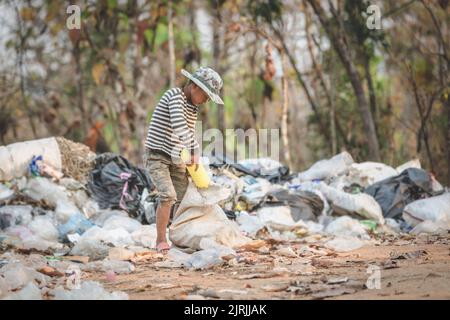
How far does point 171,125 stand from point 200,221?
838 mm

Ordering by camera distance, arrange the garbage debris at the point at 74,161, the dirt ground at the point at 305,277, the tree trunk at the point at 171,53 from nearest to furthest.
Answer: the dirt ground at the point at 305,277 < the garbage debris at the point at 74,161 < the tree trunk at the point at 171,53

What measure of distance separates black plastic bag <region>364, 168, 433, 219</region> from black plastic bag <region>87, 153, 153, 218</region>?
279 centimetres

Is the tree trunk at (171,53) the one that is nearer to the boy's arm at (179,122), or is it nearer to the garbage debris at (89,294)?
the boy's arm at (179,122)

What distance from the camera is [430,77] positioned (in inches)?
491

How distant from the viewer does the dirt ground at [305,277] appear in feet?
12.1

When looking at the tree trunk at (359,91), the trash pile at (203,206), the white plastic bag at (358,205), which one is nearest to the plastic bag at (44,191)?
the trash pile at (203,206)

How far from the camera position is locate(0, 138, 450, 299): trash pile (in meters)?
5.82

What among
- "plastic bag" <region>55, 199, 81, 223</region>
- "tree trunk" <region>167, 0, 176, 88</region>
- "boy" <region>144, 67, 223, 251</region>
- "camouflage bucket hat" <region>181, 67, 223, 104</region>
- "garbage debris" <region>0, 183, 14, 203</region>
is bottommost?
"plastic bag" <region>55, 199, 81, 223</region>

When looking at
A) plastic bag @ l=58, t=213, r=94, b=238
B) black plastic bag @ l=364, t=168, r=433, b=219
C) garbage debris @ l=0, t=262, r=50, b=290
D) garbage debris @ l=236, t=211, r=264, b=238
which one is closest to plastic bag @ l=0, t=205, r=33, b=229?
plastic bag @ l=58, t=213, r=94, b=238

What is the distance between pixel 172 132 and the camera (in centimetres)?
562

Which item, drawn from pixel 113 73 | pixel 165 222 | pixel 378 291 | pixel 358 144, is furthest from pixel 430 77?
pixel 378 291

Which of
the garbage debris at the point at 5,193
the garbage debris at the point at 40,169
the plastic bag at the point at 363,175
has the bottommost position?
the garbage debris at the point at 5,193

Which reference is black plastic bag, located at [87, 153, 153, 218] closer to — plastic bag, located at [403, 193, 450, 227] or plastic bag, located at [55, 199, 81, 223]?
plastic bag, located at [55, 199, 81, 223]
